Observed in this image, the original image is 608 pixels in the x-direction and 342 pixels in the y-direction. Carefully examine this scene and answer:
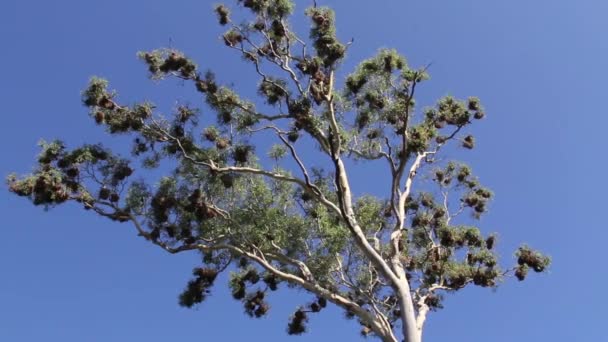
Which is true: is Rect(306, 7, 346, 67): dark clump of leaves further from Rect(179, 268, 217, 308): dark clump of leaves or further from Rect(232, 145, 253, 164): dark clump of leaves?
Rect(179, 268, 217, 308): dark clump of leaves

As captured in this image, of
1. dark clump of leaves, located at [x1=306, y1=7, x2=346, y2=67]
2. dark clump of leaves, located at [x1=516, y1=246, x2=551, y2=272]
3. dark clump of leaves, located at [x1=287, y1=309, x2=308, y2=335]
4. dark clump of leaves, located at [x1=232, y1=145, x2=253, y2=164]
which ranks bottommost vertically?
dark clump of leaves, located at [x1=287, y1=309, x2=308, y2=335]

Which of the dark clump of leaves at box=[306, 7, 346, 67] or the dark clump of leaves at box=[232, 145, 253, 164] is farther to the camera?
the dark clump of leaves at box=[232, 145, 253, 164]

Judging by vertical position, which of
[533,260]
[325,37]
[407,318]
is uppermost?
[325,37]

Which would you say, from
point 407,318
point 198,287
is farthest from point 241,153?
point 407,318

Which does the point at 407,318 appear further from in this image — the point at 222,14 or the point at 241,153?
the point at 222,14

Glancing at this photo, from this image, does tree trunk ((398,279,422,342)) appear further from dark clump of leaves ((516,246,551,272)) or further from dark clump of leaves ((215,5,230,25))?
dark clump of leaves ((215,5,230,25))

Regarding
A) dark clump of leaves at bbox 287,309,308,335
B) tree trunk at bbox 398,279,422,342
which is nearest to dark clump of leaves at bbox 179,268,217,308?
dark clump of leaves at bbox 287,309,308,335

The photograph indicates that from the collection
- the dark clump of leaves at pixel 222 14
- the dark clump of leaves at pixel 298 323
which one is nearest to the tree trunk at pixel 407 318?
the dark clump of leaves at pixel 298 323

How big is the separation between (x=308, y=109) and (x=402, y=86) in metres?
2.63

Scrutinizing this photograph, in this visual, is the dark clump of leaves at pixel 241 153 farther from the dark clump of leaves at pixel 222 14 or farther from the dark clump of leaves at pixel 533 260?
the dark clump of leaves at pixel 533 260

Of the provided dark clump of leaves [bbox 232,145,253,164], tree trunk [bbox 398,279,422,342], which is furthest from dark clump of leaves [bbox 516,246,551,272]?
dark clump of leaves [bbox 232,145,253,164]

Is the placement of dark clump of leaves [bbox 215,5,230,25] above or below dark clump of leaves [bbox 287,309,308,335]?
above

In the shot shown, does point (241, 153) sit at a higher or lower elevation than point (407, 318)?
higher

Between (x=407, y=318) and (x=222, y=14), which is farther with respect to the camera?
(x=222, y=14)
